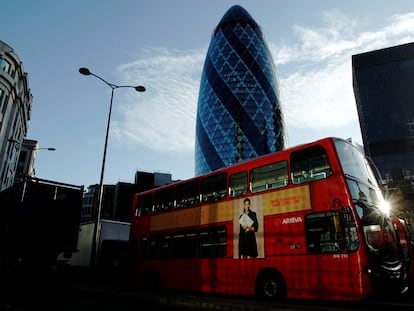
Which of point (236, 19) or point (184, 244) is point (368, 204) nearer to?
point (184, 244)

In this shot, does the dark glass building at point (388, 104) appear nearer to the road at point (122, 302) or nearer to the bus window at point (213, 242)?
the bus window at point (213, 242)

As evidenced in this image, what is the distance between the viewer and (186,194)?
42.7ft

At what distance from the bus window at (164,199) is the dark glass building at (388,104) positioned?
90.9 m

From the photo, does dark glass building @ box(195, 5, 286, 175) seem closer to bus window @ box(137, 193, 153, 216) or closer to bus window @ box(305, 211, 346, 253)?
bus window @ box(137, 193, 153, 216)

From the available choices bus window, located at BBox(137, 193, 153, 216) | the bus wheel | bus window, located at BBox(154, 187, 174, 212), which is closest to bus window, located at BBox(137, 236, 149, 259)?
bus window, located at BBox(137, 193, 153, 216)

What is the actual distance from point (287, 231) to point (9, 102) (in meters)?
40.3

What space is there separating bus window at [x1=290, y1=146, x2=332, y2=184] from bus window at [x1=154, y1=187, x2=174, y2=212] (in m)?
6.04

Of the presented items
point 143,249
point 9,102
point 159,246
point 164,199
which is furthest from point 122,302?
point 9,102

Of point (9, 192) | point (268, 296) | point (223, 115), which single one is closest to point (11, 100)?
point (9, 192)

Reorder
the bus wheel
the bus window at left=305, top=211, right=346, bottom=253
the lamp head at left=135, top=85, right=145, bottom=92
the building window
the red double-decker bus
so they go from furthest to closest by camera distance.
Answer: the building window → the lamp head at left=135, top=85, right=145, bottom=92 → the bus wheel → the bus window at left=305, top=211, right=346, bottom=253 → the red double-decker bus

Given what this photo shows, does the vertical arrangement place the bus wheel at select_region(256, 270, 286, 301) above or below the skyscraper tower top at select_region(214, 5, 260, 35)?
below

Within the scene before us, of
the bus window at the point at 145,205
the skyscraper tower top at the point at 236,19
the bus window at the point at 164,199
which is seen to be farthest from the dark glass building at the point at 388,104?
the bus window at the point at 164,199

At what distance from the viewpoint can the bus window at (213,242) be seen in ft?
35.9

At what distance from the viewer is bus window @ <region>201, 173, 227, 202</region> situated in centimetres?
1156
